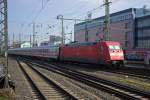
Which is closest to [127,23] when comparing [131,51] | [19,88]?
[131,51]

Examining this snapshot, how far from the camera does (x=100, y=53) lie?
1377 inches

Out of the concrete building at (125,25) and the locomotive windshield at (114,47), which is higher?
the concrete building at (125,25)

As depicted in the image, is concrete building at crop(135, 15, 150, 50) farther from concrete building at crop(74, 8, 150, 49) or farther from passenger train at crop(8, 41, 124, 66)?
passenger train at crop(8, 41, 124, 66)

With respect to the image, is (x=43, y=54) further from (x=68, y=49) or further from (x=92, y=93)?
(x=92, y=93)

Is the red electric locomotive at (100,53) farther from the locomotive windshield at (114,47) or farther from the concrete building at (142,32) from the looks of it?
the concrete building at (142,32)

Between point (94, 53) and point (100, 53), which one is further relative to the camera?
point (94, 53)

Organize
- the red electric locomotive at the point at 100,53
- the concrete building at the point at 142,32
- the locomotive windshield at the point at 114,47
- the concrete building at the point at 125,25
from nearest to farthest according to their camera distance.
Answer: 1. the red electric locomotive at the point at 100,53
2. the locomotive windshield at the point at 114,47
3. the concrete building at the point at 142,32
4. the concrete building at the point at 125,25

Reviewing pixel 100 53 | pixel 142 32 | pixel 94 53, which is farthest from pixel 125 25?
pixel 100 53

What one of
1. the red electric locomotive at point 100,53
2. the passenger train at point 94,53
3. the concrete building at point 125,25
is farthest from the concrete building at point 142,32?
the red electric locomotive at point 100,53

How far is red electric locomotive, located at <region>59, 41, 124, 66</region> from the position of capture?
3384 cm

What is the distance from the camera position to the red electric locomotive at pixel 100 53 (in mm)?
33844

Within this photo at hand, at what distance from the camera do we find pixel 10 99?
1552cm

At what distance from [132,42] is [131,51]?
39.0 metres

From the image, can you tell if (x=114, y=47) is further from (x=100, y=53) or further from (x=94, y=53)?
(x=94, y=53)
